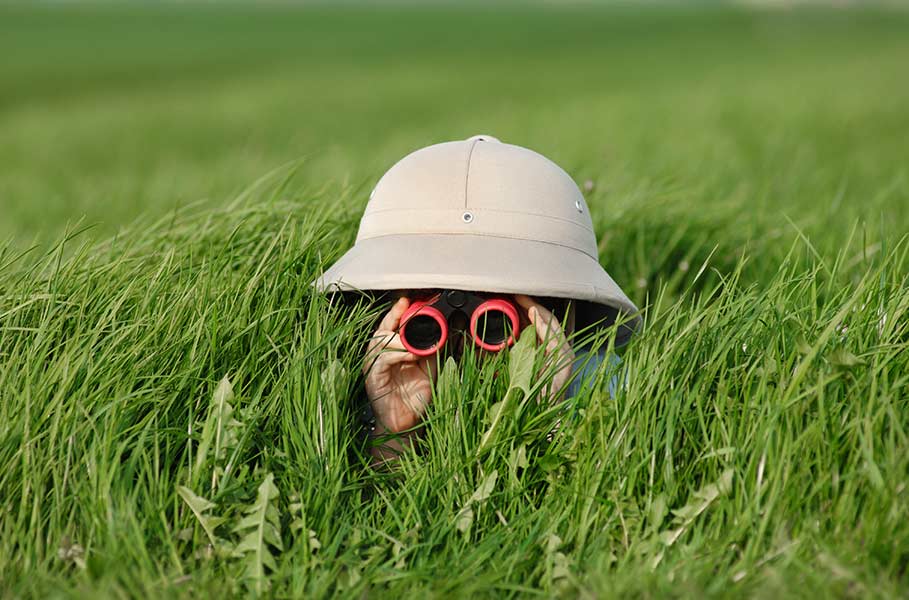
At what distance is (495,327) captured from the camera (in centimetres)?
244

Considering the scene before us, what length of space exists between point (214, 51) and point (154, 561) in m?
33.4

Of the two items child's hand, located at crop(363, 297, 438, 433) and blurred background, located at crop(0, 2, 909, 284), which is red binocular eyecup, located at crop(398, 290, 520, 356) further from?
blurred background, located at crop(0, 2, 909, 284)

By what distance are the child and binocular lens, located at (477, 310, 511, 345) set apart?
0.21 feet

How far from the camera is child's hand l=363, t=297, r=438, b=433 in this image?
8.04ft

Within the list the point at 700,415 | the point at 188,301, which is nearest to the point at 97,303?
the point at 188,301

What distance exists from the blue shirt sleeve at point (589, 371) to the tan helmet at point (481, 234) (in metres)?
0.13

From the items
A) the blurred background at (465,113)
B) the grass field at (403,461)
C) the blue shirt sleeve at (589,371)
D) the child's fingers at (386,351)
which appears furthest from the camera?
the blurred background at (465,113)

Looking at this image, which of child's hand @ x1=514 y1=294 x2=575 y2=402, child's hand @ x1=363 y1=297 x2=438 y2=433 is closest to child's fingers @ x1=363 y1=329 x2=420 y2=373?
child's hand @ x1=363 y1=297 x2=438 y2=433

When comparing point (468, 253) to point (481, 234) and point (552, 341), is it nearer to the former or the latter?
point (481, 234)

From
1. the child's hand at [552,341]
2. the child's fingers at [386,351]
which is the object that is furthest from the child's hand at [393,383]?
the child's hand at [552,341]

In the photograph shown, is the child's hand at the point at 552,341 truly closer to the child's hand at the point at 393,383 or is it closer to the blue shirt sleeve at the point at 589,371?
the blue shirt sleeve at the point at 589,371

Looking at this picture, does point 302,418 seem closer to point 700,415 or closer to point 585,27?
point 700,415

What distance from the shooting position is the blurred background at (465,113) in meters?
4.77

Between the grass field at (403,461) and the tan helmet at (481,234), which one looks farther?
the tan helmet at (481,234)
